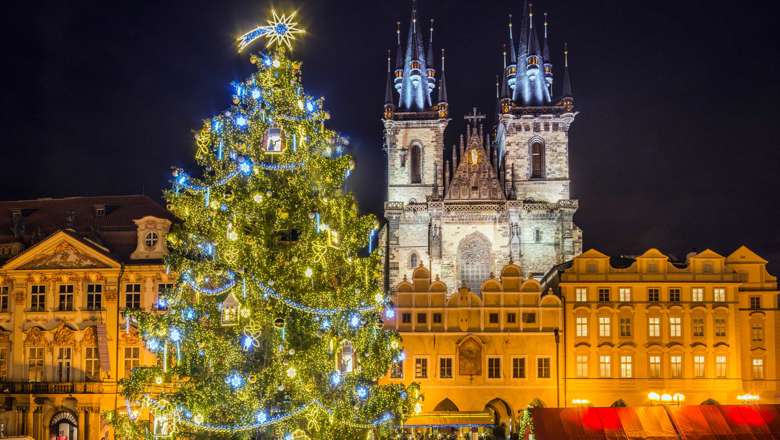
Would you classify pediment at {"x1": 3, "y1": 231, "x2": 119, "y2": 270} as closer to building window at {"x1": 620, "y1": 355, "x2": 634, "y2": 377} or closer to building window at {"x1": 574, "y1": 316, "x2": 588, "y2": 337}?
building window at {"x1": 574, "y1": 316, "x2": 588, "y2": 337}

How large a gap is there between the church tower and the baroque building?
2270 centimetres

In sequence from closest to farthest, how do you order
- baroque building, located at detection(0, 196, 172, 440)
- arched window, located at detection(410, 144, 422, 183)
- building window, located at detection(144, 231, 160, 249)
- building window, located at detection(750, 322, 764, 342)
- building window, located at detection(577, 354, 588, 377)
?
baroque building, located at detection(0, 196, 172, 440) < building window, located at detection(144, 231, 160, 249) < building window, located at detection(577, 354, 588, 377) < building window, located at detection(750, 322, 764, 342) < arched window, located at detection(410, 144, 422, 183)

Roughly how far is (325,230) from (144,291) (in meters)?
22.6

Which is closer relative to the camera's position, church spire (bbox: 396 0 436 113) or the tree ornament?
the tree ornament

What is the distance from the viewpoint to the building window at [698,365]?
42562mm

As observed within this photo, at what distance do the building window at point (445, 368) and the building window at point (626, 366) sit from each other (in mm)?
8468

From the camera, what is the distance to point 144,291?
132 feet

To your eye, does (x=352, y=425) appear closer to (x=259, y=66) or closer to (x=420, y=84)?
(x=259, y=66)

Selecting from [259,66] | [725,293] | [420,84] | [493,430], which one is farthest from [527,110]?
[259,66]

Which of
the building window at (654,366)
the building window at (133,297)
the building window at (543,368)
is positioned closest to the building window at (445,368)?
the building window at (543,368)

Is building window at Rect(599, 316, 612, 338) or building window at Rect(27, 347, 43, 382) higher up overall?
building window at Rect(599, 316, 612, 338)

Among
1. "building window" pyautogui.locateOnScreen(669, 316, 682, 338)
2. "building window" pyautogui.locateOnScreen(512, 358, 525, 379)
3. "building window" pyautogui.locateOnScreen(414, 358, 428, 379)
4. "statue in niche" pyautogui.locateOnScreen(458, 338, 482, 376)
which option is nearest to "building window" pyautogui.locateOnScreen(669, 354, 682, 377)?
"building window" pyautogui.locateOnScreen(669, 316, 682, 338)

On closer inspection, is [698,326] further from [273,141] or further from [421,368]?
[273,141]

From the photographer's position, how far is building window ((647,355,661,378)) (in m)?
42.6
